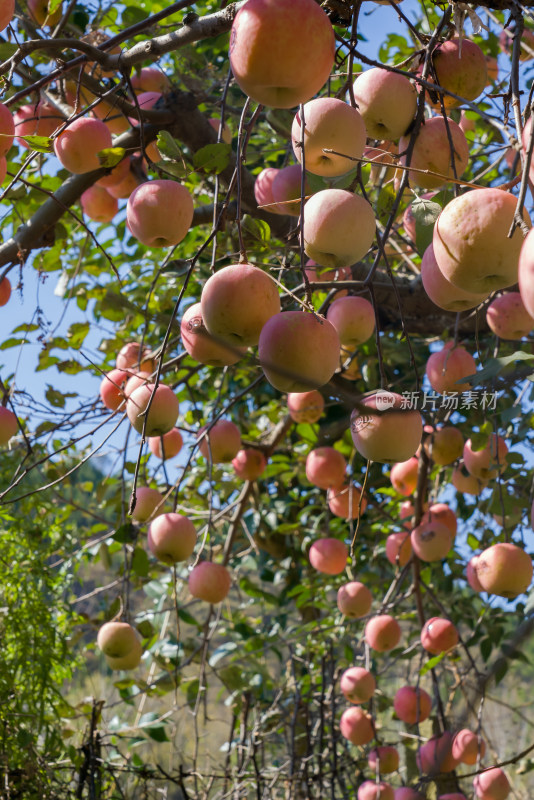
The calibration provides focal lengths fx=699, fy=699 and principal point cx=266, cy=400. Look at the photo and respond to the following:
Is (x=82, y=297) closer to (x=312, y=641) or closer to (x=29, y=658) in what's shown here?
(x=29, y=658)

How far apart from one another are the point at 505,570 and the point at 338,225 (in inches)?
32.8

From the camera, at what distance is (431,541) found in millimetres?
1581

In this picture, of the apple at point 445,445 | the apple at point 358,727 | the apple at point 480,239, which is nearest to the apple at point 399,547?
the apple at point 445,445

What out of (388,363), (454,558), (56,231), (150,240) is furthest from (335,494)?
(150,240)

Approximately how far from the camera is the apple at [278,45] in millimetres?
593

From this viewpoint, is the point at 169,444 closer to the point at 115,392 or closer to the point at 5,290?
the point at 115,392

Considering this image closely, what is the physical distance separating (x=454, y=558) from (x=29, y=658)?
4.87ft

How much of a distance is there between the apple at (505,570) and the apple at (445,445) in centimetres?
44

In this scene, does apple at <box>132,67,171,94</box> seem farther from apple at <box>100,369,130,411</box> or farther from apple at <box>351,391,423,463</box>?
apple at <box>351,391,423,463</box>

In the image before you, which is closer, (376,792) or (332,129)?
(332,129)

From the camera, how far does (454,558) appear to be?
2.45 m

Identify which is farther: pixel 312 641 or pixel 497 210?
pixel 312 641

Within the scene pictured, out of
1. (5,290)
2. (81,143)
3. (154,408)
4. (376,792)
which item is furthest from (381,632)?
(81,143)

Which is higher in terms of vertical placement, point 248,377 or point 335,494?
point 248,377
